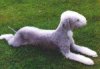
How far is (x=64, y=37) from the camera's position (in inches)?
197

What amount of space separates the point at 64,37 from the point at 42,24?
1331mm

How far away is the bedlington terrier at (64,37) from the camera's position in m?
4.89

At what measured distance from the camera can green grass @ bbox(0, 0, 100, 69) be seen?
16.5ft

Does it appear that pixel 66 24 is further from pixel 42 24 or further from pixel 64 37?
pixel 42 24

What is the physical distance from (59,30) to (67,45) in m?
0.27

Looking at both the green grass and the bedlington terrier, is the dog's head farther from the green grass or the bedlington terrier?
the green grass

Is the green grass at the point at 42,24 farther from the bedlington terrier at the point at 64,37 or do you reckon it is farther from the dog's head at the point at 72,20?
the dog's head at the point at 72,20

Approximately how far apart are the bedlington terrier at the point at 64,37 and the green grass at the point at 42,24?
0.11m

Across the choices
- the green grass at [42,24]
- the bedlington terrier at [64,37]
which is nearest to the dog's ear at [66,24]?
the bedlington terrier at [64,37]

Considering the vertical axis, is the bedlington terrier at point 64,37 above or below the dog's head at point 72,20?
below

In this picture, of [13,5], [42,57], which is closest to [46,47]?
[42,57]

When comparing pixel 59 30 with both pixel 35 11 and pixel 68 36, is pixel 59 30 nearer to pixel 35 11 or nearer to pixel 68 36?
pixel 68 36

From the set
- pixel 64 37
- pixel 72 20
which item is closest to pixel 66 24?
pixel 72 20

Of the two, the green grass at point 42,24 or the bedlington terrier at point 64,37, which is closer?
the bedlington terrier at point 64,37
